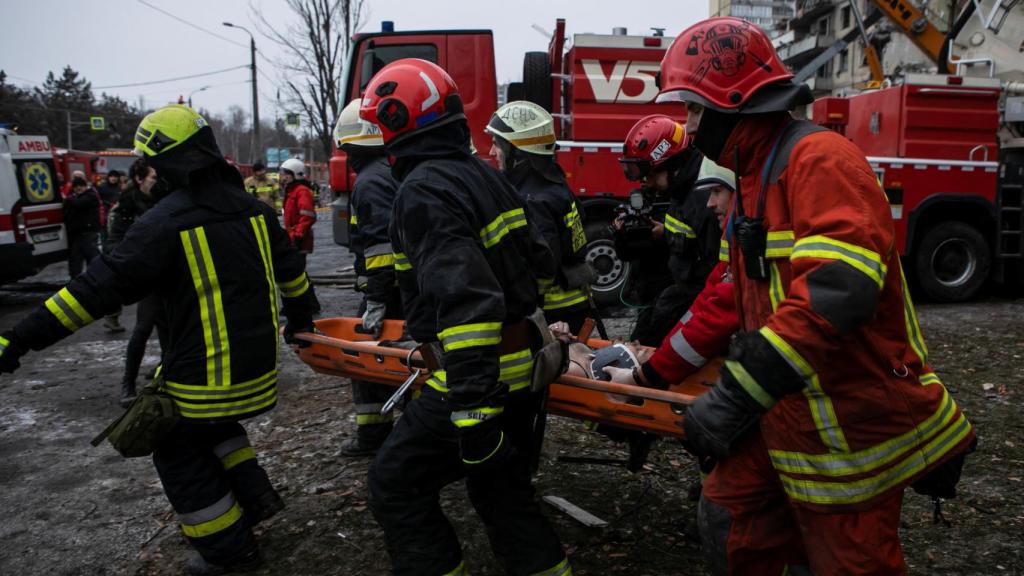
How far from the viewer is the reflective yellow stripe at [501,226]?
2.56 m

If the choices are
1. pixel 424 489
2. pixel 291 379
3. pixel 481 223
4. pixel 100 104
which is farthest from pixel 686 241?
pixel 100 104

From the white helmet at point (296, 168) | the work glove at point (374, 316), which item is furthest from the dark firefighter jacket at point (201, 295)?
the white helmet at point (296, 168)

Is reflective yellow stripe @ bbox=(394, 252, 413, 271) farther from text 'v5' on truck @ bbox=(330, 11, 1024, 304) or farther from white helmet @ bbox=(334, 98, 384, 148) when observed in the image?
text 'v5' on truck @ bbox=(330, 11, 1024, 304)

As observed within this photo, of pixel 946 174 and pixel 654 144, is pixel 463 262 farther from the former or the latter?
pixel 946 174

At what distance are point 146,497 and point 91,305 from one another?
1654 mm

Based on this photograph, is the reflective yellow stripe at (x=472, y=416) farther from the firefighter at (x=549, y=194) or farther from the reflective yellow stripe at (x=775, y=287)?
the firefighter at (x=549, y=194)

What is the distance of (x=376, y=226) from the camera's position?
4.32 m

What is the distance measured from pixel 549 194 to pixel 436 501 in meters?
2.00

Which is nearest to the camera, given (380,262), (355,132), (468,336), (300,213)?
(468,336)

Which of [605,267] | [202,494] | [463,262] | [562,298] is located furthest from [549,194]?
[605,267]

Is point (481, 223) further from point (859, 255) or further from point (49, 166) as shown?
point (49, 166)

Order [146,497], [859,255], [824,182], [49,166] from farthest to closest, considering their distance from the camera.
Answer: [49,166] < [146,497] < [824,182] < [859,255]

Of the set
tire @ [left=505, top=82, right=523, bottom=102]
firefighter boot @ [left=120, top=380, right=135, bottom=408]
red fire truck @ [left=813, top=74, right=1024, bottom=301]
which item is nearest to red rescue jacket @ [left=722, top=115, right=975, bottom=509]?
firefighter boot @ [left=120, top=380, right=135, bottom=408]

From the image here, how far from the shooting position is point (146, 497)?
4230 mm
